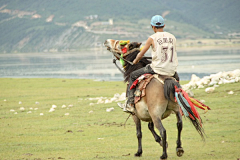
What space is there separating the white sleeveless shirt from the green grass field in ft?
6.18

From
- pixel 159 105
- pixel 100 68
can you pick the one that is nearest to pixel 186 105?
pixel 159 105

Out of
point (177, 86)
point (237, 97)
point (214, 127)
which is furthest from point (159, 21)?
point (237, 97)

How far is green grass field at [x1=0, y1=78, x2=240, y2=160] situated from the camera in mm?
9531

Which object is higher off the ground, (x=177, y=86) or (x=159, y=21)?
(x=159, y=21)

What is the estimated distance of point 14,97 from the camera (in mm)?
24875

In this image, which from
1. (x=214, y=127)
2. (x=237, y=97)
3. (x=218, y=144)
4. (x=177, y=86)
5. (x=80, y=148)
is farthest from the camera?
(x=237, y=97)

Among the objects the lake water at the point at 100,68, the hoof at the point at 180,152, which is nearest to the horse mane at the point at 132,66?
the hoof at the point at 180,152

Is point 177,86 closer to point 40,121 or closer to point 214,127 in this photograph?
point 214,127

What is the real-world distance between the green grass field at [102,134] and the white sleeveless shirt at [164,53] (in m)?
1.88

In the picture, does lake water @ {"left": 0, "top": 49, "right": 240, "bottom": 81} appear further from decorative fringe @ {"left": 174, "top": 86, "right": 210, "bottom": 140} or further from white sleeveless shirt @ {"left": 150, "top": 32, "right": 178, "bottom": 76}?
decorative fringe @ {"left": 174, "top": 86, "right": 210, "bottom": 140}

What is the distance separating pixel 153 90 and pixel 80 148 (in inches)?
124

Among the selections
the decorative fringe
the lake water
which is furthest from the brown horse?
the lake water

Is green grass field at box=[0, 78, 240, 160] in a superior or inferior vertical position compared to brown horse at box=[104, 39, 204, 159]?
inferior

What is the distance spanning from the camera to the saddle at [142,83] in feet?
27.5
